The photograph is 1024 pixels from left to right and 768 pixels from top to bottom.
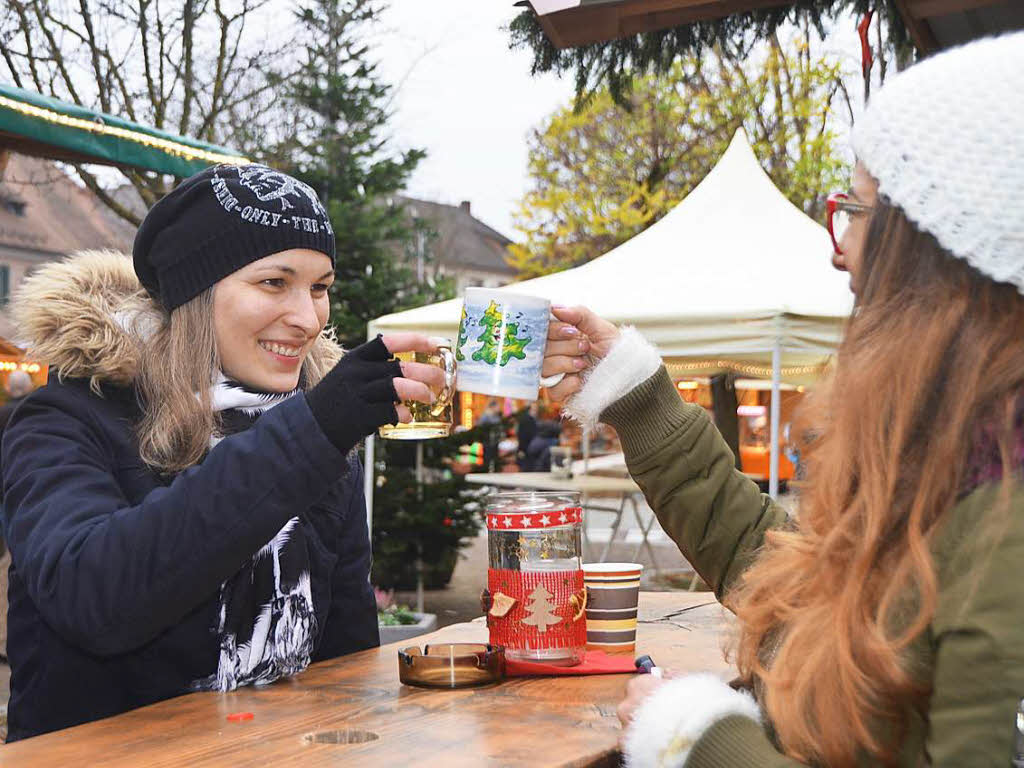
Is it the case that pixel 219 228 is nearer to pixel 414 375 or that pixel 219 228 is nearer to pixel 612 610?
pixel 414 375

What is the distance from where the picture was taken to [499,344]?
6.16 ft

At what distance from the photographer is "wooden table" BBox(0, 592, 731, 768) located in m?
Result: 1.49

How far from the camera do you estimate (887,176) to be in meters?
1.26

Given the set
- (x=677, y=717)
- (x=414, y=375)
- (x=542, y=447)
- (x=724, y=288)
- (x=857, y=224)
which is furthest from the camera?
(x=542, y=447)

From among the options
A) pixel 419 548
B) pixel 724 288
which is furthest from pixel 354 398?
pixel 419 548

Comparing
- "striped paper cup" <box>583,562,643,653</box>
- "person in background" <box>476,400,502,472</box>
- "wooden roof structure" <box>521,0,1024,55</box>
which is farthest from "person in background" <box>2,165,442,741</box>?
"person in background" <box>476,400,502,472</box>

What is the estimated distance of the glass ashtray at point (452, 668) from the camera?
1.89 metres

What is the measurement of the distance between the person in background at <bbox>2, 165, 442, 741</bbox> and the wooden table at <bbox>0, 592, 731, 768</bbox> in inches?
5.4

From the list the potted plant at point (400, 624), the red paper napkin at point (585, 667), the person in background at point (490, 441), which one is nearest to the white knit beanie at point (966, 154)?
the red paper napkin at point (585, 667)

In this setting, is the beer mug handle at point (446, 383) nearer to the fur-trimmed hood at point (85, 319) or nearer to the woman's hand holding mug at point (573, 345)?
the woman's hand holding mug at point (573, 345)

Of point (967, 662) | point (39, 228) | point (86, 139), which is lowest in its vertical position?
point (967, 662)

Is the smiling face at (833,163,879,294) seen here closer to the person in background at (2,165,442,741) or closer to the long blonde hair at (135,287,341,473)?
the person in background at (2,165,442,741)

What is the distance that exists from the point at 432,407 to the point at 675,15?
7.62ft

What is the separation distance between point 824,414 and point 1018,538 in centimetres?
39
